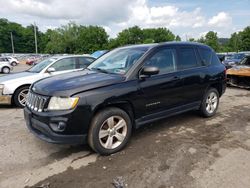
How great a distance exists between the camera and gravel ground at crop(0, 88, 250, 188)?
3033 mm

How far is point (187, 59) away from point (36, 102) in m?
3.13

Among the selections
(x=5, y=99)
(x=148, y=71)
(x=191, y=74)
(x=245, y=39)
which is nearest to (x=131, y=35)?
(x=245, y=39)

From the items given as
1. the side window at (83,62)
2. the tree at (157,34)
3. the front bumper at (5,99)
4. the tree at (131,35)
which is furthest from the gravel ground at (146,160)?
the tree at (157,34)

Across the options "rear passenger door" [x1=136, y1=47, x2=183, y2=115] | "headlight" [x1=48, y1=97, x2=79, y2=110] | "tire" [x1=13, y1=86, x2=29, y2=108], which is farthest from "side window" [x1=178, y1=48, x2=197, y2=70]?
"tire" [x1=13, y1=86, x2=29, y2=108]

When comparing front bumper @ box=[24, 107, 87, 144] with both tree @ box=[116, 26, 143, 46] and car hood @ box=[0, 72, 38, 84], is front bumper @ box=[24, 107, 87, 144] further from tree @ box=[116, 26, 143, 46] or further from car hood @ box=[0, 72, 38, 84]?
tree @ box=[116, 26, 143, 46]

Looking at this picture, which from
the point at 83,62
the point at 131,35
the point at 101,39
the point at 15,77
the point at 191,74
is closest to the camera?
the point at 191,74

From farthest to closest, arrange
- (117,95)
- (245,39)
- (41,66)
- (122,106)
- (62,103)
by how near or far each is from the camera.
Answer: (245,39), (41,66), (122,106), (117,95), (62,103)

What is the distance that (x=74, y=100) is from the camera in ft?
11.0

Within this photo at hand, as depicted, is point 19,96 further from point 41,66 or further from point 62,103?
point 62,103

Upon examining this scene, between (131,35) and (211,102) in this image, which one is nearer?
(211,102)

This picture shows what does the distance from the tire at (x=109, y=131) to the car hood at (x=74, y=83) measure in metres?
0.44

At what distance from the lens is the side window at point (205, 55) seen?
5.42 m

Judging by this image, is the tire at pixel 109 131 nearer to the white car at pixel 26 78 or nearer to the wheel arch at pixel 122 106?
the wheel arch at pixel 122 106

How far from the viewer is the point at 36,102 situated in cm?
365
